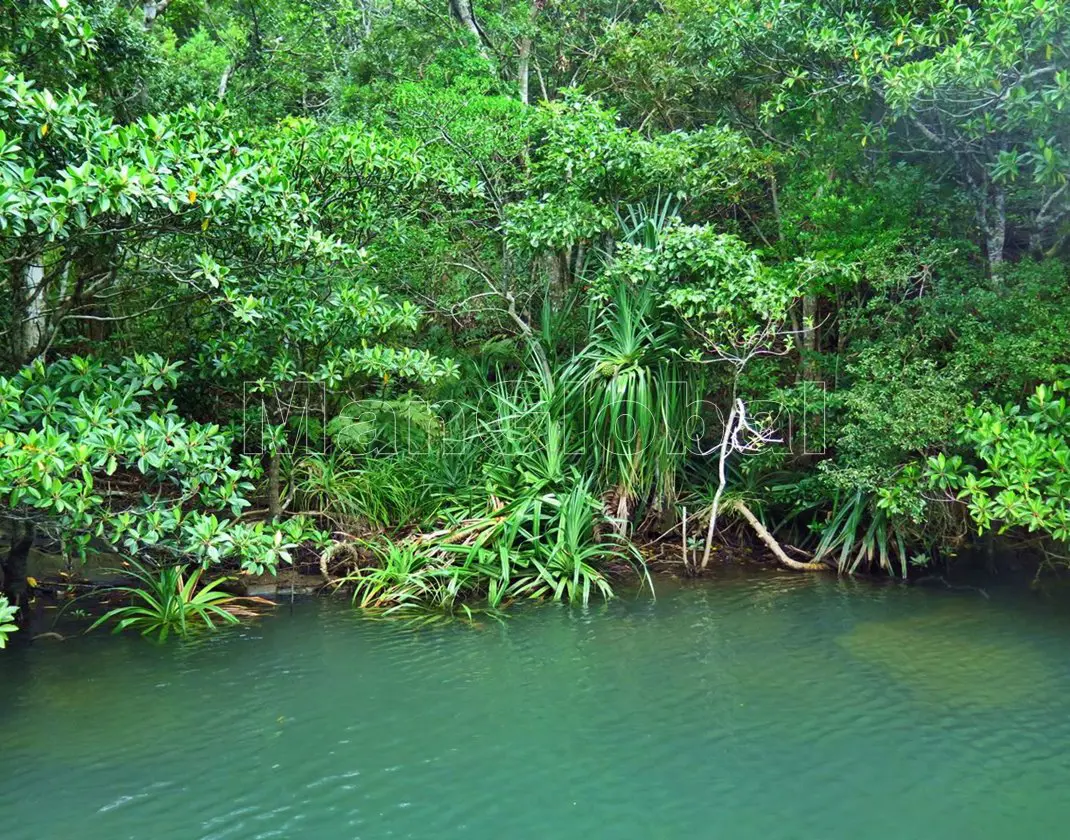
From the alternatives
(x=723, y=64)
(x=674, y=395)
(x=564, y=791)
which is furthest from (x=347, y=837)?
(x=723, y=64)

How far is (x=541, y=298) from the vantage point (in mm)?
8828

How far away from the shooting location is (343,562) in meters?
7.09

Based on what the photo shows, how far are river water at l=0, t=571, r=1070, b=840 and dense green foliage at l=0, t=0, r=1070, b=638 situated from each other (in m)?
0.76

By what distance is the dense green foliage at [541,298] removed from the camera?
512cm

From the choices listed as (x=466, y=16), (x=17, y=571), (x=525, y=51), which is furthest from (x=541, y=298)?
(x=17, y=571)

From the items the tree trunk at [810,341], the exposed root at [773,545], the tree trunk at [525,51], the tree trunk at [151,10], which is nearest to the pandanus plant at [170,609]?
the exposed root at [773,545]

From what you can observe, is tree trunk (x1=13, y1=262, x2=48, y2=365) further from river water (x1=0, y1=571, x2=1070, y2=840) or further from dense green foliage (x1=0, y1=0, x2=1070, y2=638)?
river water (x1=0, y1=571, x2=1070, y2=840)

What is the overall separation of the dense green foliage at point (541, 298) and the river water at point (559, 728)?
757mm

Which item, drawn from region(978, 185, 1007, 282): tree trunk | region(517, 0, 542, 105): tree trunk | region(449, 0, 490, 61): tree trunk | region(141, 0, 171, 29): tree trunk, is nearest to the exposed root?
region(978, 185, 1007, 282): tree trunk

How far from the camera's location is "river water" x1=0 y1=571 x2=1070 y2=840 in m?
3.45

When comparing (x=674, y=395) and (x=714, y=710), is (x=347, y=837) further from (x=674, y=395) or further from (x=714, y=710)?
(x=674, y=395)

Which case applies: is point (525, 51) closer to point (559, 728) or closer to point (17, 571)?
point (17, 571)

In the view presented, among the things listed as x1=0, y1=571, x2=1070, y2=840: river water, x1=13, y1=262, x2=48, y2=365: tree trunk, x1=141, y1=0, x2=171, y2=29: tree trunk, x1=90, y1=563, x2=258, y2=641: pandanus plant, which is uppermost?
x1=141, y1=0, x2=171, y2=29: tree trunk

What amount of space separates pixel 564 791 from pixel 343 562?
385 cm
